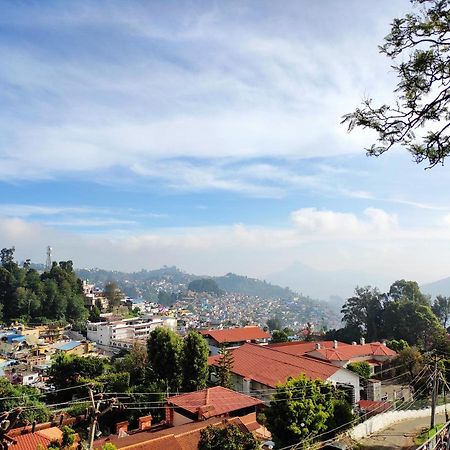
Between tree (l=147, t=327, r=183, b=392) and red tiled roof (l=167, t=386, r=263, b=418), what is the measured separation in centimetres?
437

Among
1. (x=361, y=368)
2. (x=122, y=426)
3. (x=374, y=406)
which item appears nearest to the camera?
(x=122, y=426)

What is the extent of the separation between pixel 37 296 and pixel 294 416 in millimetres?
52760

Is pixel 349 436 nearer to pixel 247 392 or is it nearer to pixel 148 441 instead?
pixel 148 441

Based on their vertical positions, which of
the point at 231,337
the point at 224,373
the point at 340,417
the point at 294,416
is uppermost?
the point at 294,416

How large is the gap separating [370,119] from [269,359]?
21766mm

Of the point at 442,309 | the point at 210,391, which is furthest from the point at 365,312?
the point at 210,391

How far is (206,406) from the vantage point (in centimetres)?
1656

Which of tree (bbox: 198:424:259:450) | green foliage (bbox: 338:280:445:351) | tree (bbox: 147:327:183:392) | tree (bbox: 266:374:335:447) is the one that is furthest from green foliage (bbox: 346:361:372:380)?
tree (bbox: 198:424:259:450)

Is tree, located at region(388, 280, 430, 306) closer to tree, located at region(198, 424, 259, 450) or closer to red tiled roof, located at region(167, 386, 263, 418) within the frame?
red tiled roof, located at region(167, 386, 263, 418)

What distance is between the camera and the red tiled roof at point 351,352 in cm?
2850

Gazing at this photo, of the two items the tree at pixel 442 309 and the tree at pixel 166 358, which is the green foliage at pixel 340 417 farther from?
the tree at pixel 442 309

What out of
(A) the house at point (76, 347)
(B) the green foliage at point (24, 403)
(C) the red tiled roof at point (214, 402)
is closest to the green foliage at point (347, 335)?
(A) the house at point (76, 347)

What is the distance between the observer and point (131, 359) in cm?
2853

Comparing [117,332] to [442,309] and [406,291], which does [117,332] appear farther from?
[442,309]
